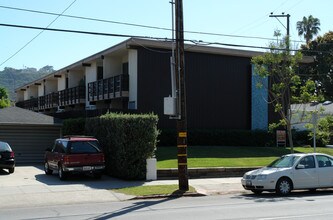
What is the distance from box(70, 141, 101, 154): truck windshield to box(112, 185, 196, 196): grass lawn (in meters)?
3.09

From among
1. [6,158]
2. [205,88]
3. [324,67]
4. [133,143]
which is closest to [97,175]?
[133,143]

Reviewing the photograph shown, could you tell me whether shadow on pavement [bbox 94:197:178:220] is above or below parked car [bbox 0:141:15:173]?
below

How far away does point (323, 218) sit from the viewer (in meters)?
10.6

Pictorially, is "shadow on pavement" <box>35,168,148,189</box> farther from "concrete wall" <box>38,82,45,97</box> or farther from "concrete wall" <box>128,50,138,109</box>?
"concrete wall" <box>38,82,45,97</box>

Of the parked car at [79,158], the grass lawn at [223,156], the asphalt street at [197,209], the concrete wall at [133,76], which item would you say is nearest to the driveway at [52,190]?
the parked car at [79,158]

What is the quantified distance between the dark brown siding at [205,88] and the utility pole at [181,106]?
1339cm

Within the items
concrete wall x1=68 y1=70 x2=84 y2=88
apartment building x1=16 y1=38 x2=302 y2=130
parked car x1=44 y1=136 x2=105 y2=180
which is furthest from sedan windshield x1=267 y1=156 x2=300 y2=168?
concrete wall x1=68 y1=70 x2=84 y2=88

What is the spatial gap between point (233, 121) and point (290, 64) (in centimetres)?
1168

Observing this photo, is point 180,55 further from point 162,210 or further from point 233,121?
point 233,121

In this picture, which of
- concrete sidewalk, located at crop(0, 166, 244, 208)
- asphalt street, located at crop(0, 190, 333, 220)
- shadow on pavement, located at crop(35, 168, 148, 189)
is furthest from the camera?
shadow on pavement, located at crop(35, 168, 148, 189)

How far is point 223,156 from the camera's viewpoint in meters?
25.5

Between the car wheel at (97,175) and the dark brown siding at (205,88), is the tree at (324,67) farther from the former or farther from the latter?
the car wheel at (97,175)

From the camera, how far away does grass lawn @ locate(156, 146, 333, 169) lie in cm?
2267

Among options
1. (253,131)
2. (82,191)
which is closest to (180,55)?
(82,191)
